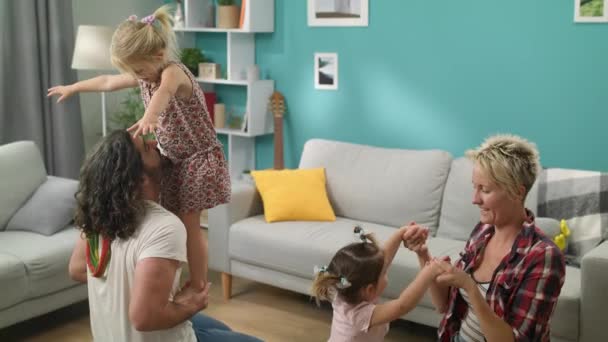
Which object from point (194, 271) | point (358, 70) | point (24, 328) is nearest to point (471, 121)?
point (358, 70)

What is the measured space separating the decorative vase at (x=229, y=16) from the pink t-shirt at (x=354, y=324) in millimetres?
3307

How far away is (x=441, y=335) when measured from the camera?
210 cm

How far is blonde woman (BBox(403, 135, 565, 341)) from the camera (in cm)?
184

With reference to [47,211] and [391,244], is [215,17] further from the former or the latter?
[391,244]

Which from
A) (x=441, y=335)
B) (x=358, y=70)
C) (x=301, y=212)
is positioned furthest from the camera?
(x=358, y=70)

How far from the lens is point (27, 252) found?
3469 mm

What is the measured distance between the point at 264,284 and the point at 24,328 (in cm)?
133

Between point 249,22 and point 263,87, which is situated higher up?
point 249,22

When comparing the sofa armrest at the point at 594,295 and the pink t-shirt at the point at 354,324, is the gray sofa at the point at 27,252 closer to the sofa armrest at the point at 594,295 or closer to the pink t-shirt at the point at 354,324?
the pink t-shirt at the point at 354,324

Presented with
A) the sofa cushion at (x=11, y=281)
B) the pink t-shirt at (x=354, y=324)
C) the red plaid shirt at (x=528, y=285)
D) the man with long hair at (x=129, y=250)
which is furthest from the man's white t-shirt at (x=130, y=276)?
the sofa cushion at (x=11, y=281)

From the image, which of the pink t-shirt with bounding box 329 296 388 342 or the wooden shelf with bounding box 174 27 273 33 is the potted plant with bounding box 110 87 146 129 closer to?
the wooden shelf with bounding box 174 27 273 33

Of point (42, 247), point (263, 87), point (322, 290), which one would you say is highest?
point (263, 87)

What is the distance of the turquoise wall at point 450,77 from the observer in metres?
3.97

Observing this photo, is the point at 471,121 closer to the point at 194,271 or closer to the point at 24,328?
the point at 194,271
